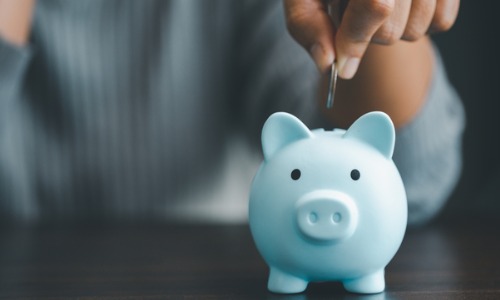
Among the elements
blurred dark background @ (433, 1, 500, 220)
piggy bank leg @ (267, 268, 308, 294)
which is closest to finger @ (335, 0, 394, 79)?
piggy bank leg @ (267, 268, 308, 294)

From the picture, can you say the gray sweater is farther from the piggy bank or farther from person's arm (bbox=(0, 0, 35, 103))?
the piggy bank

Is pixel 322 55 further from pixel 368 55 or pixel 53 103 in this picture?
pixel 53 103

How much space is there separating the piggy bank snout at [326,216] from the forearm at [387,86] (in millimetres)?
545

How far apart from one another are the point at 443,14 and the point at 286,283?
13.6 inches

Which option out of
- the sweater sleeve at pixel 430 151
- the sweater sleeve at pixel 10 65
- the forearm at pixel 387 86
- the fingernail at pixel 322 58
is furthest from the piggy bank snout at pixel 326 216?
the sweater sleeve at pixel 10 65

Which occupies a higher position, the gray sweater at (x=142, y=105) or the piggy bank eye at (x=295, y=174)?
the piggy bank eye at (x=295, y=174)

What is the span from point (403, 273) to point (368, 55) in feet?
1.55

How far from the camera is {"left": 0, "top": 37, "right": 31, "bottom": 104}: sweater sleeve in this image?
49.0 inches

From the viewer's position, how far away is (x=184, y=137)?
5.10ft

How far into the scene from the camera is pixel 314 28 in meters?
0.64

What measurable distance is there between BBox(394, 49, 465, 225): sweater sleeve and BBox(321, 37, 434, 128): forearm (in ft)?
0.12

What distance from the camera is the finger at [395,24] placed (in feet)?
2.03

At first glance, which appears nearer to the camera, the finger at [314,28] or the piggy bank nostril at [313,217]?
the piggy bank nostril at [313,217]

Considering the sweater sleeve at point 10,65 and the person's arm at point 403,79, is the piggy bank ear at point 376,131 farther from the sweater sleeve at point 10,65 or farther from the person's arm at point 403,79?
the sweater sleeve at point 10,65
